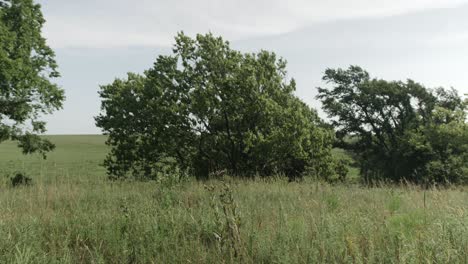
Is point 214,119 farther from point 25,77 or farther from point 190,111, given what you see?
point 25,77

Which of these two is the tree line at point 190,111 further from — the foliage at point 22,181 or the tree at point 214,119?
the foliage at point 22,181

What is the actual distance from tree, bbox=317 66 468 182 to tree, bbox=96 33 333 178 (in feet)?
67.5

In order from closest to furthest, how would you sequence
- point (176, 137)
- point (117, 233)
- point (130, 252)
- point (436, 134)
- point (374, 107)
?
1. point (130, 252)
2. point (117, 233)
3. point (176, 137)
4. point (436, 134)
5. point (374, 107)

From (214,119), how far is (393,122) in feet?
103

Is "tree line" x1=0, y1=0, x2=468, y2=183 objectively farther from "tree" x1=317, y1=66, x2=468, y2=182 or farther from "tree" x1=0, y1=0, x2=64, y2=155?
"tree" x1=317, y1=66, x2=468, y2=182

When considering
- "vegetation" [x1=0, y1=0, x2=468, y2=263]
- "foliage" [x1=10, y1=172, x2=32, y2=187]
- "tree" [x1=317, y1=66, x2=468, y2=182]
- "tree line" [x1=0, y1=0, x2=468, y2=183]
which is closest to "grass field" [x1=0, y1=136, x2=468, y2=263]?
"vegetation" [x1=0, y1=0, x2=468, y2=263]

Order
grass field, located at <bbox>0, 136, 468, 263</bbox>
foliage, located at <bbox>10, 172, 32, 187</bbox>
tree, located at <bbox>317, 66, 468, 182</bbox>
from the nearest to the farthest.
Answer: grass field, located at <bbox>0, 136, 468, 263</bbox>
foliage, located at <bbox>10, 172, 32, 187</bbox>
tree, located at <bbox>317, 66, 468, 182</bbox>

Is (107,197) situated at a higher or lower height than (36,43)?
lower

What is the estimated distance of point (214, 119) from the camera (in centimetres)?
2159

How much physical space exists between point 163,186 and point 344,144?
132 ft

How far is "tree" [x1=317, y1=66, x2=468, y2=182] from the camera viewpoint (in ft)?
125

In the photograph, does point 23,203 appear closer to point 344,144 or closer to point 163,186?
point 163,186

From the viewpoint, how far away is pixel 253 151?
2080 centimetres

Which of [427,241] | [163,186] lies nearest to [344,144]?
[163,186]
